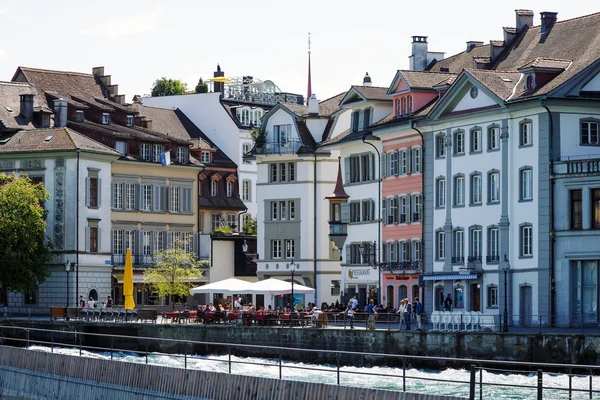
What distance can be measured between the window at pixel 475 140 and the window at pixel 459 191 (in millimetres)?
1749

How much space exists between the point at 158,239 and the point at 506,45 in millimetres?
33122

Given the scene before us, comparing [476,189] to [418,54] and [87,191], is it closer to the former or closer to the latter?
[418,54]

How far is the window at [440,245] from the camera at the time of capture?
266ft

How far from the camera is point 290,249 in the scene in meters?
101

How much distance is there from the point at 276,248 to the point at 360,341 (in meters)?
31.9

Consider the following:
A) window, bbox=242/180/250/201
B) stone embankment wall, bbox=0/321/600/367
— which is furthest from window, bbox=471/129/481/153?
window, bbox=242/180/250/201

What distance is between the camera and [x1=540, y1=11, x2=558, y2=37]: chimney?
269 ft

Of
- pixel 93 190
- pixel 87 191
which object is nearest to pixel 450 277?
pixel 87 191

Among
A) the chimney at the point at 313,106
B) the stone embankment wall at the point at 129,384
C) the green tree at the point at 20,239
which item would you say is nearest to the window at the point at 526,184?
the chimney at the point at 313,106

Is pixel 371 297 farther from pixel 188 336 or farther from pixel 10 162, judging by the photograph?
pixel 10 162

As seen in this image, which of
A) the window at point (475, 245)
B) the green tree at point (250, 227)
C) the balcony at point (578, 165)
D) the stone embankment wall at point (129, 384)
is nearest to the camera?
the stone embankment wall at point (129, 384)

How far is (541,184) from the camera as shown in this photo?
237ft

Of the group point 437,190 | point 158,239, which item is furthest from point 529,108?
point 158,239

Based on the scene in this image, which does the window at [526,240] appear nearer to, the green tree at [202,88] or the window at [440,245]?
A: the window at [440,245]
